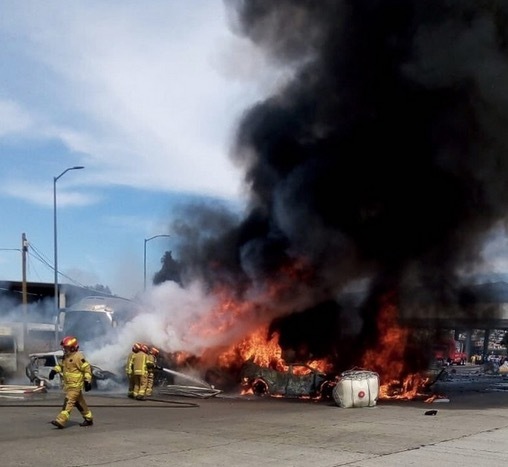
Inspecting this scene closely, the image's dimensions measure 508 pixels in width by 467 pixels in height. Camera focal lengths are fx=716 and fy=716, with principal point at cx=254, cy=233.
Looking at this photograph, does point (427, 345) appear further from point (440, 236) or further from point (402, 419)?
point (402, 419)

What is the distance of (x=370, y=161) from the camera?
19.8 metres

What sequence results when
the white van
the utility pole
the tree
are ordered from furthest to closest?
the utility pole
the tree
the white van

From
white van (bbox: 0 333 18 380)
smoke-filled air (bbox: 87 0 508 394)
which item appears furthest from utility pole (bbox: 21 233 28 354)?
smoke-filled air (bbox: 87 0 508 394)

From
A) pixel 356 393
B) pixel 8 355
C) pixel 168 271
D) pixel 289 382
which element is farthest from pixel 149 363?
pixel 168 271

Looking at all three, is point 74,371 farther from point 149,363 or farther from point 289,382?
point 289,382

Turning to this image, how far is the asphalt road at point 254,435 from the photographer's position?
8531mm

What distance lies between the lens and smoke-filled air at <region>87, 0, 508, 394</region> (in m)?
18.0

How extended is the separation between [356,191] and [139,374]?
7820mm

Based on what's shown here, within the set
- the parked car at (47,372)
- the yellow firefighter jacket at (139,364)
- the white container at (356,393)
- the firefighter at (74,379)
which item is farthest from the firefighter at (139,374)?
the firefighter at (74,379)

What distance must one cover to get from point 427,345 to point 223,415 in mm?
10518

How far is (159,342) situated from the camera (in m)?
20.0

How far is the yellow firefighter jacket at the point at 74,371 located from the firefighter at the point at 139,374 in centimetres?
541

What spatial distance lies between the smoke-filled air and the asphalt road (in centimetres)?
491

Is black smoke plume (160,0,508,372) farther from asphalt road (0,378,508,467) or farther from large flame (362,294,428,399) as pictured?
asphalt road (0,378,508,467)
